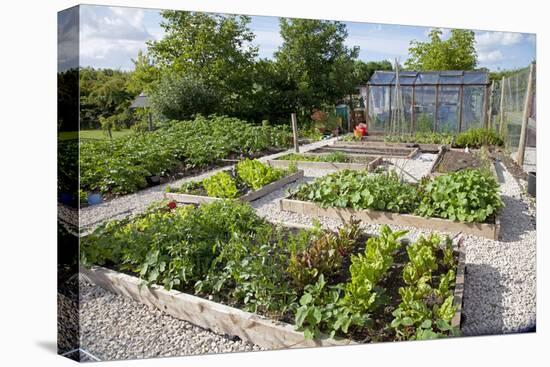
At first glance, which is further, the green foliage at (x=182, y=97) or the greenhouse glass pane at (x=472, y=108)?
the greenhouse glass pane at (x=472, y=108)

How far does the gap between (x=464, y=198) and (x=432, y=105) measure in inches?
224

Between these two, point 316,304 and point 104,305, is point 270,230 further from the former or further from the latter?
point 104,305

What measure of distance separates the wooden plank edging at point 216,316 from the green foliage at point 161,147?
78cm

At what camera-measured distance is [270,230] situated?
4.24 metres

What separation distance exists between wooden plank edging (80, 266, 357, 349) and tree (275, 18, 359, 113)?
6.80 ft

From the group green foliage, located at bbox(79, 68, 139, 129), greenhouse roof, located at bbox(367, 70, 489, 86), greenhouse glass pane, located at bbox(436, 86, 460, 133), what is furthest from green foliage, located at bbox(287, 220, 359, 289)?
greenhouse glass pane, located at bbox(436, 86, 460, 133)

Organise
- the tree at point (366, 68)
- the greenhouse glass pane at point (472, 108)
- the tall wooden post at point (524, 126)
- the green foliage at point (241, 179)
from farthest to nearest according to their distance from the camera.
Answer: the greenhouse glass pane at point (472, 108)
the green foliage at point (241, 179)
the tall wooden post at point (524, 126)
the tree at point (366, 68)

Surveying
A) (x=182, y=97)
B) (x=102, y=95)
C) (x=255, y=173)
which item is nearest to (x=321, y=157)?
(x=255, y=173)

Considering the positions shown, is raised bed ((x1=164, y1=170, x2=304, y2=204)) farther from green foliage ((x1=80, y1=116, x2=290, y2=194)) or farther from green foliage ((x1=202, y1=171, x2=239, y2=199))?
green foliage ((x1=80, y1=116, x2=290, y2=194))

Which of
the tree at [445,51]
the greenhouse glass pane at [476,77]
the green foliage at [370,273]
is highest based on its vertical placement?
the tree at [445,51]

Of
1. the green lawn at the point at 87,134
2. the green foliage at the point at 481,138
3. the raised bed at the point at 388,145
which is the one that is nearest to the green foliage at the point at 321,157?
the raised bed at the point at 388,145

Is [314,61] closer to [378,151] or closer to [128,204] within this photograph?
[128,204]

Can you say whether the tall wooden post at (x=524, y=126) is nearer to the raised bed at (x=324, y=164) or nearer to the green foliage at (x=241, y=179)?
the raised bed at (x=324, y=164)

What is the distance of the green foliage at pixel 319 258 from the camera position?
12.4 feet
